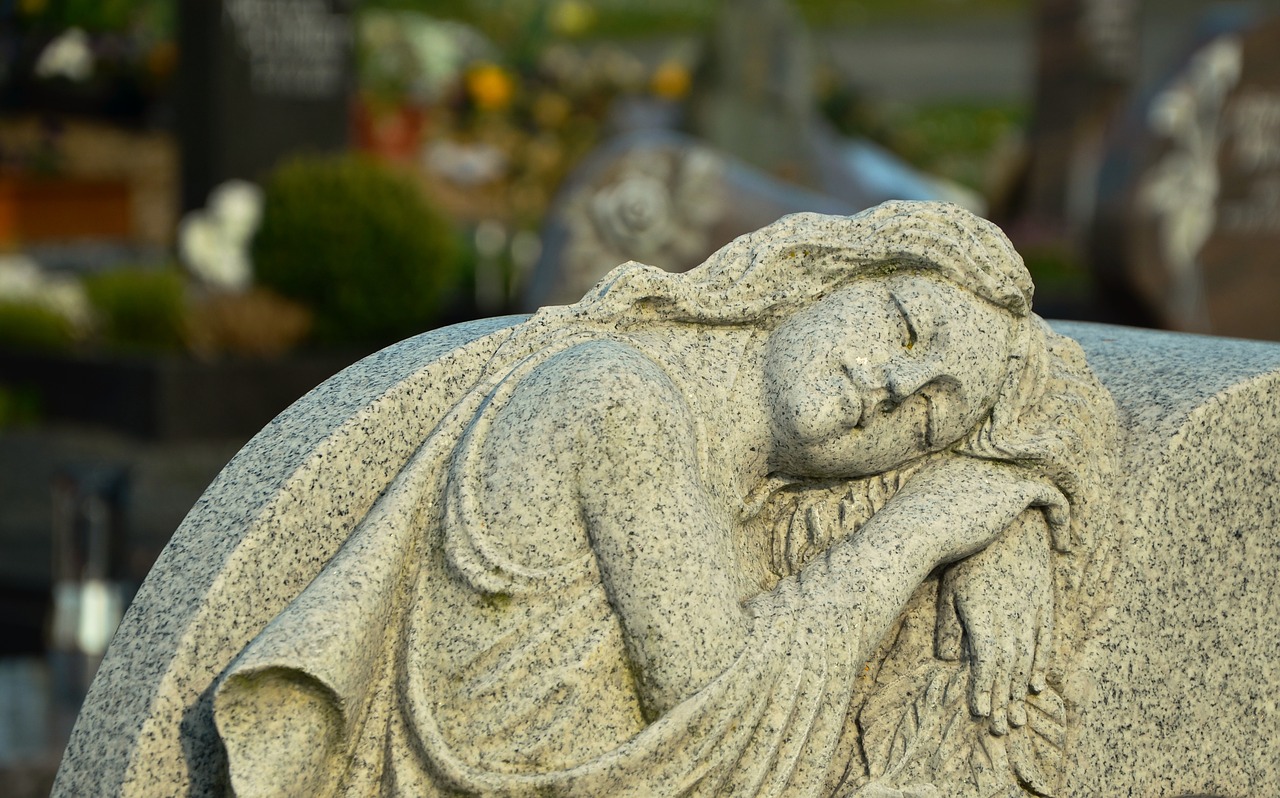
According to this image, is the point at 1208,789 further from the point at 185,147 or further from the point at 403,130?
the point at 403,130

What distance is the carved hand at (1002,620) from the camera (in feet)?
Answer: 9.81

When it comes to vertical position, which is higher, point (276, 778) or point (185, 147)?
point (185, 147)

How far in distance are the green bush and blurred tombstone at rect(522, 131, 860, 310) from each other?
1.12 metres

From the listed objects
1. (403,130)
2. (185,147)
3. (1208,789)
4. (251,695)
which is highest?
(403,130)

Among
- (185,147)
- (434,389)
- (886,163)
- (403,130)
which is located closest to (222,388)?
(185,147)

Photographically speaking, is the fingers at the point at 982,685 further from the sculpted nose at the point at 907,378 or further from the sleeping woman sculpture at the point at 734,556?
the sculpted nose at the point at 907,378

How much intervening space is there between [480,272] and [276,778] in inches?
399

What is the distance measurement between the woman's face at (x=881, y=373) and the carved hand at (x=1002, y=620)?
0.24 meters

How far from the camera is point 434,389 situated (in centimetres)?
293

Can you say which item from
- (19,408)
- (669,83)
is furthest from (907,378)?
(669,83)

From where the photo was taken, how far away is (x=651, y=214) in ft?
29.6

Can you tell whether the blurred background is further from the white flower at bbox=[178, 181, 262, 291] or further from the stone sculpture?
the stone sculpture

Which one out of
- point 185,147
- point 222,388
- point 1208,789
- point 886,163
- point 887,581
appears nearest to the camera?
point 887,581

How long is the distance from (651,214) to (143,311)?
308 centimetres
